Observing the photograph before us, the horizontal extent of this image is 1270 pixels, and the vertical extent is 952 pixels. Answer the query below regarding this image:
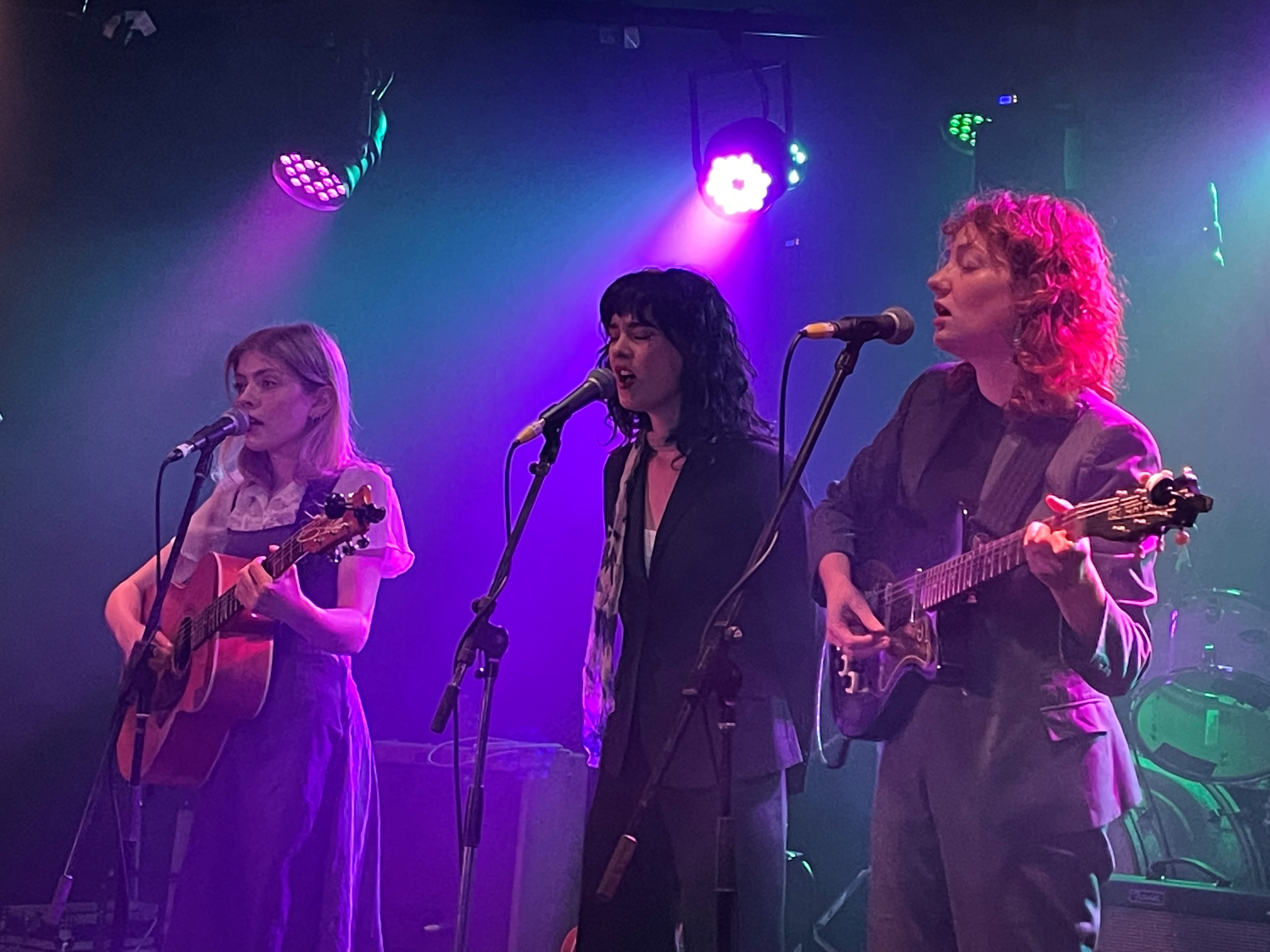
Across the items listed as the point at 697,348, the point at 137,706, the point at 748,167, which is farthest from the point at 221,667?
the point at 748,167

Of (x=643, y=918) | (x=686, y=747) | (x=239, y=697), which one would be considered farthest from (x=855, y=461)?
(x=239, y=697)

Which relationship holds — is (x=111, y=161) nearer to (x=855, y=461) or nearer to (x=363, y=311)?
(x=363, y=311)

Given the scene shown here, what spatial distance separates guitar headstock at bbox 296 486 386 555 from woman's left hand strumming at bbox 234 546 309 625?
12cm

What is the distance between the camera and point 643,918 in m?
2.61

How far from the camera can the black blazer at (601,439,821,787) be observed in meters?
2.63

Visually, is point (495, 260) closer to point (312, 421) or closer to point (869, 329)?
point (312, 421)

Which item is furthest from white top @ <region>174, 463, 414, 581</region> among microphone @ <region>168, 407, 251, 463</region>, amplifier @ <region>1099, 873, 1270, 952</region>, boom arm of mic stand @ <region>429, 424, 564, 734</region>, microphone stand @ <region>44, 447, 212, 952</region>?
amplifier @ <region>1099, 873, 1270, 952</region>

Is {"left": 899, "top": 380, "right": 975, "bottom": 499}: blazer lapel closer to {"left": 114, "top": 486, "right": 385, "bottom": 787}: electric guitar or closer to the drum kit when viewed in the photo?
{"left": 114, "top": 486, "right": 385, "bottom": 787}: electric guitar

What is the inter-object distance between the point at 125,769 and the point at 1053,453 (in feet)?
8.92

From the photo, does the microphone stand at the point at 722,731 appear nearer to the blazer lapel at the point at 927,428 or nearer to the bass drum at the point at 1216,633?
the blazer lapel at the point at 927,428

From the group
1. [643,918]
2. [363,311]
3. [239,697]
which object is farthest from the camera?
[363,311]

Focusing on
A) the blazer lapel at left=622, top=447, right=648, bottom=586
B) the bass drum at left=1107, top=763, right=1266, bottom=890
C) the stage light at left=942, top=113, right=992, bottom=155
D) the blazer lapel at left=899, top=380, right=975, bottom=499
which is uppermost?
the stage light at left=942, top=113, right=992, bottom=155

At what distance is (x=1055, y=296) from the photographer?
2584mm

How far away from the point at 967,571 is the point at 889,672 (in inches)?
11.0
